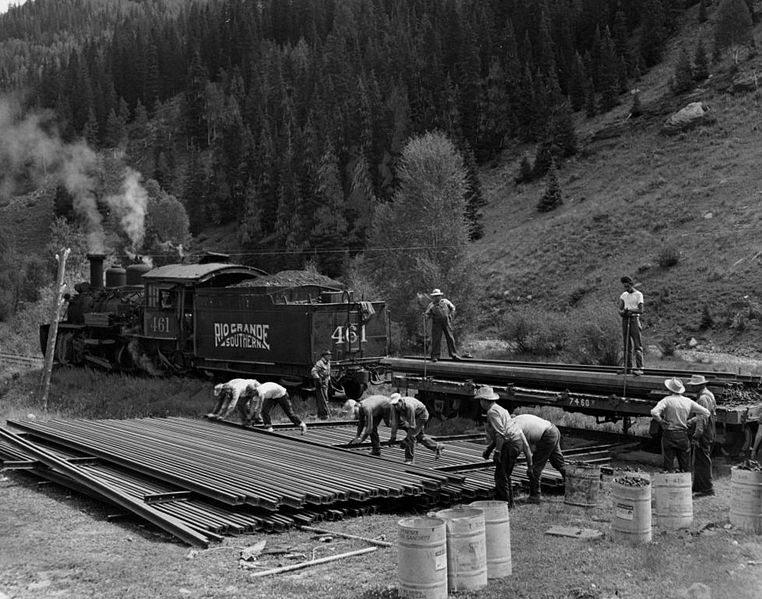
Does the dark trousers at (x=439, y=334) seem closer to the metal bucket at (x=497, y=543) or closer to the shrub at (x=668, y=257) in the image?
the metal bucket at (x=497, y=543)

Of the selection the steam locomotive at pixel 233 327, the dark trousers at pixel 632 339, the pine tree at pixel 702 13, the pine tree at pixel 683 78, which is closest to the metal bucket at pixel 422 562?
the dark trousers at pixel 632 339

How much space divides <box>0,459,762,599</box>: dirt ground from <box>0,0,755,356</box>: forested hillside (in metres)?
33.9

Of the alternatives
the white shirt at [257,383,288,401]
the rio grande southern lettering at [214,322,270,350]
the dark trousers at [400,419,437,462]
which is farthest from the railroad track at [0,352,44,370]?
the dark trousers at [400,419,437,462]

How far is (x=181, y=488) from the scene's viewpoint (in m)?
10.6

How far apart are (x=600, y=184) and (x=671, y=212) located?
886cm

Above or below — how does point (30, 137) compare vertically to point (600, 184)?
above

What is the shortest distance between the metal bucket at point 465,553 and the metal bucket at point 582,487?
3.48 meters

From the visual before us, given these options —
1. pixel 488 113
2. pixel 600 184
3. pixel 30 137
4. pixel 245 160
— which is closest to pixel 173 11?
pixel 30 137

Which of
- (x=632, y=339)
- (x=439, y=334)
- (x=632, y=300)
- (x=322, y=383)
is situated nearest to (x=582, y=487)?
(x=632, y=300)

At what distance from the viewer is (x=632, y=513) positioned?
848 cm

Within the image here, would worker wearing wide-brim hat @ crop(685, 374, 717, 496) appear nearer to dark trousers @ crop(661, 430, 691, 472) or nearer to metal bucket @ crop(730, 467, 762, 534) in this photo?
dark trousers @ crop(661, 430, 691, 472)

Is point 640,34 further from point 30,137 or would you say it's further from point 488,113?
point 30,137

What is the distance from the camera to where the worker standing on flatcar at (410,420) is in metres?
12.0

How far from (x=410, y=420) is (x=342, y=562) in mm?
4283
